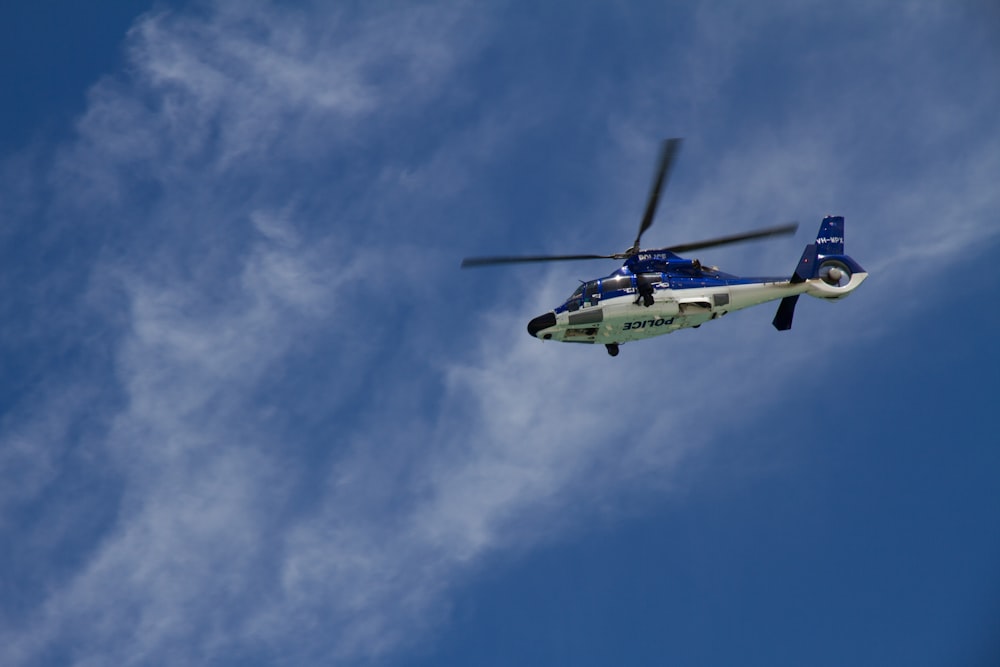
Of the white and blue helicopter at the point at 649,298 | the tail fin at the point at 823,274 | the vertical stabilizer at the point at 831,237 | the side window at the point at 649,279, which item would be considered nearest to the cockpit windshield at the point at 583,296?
the white and blue helicopter at the point at 649,298

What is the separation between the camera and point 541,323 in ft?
203

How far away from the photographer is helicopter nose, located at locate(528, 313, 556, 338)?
61.7 metres

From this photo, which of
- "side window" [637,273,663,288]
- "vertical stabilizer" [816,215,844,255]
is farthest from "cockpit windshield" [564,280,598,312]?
"vertical stabilizer" [816,215,844,255]

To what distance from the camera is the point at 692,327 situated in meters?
62.5

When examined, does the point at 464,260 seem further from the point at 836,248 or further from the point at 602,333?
the point at 836,248

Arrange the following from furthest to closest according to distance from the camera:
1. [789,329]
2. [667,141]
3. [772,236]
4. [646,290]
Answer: [789,329], [646,290], [772,236], [667,141]

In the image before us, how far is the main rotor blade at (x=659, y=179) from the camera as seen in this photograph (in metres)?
52.4

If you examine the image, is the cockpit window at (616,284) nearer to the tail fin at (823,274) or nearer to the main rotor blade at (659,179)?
the main rotor blade at (659,179)

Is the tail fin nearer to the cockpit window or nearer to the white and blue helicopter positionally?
the white and blue helicopter

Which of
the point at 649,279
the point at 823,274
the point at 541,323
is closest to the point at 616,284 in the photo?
the point at 649,279

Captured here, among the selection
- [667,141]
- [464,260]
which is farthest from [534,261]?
[667,141]

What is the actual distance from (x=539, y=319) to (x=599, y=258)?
5169mm

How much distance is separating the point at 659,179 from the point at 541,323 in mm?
12243

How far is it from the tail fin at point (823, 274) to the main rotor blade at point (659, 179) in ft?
40.1
